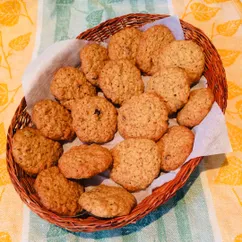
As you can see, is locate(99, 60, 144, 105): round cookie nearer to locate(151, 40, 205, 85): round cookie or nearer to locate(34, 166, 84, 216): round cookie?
locate(151, 40, 205, 85): round cookie

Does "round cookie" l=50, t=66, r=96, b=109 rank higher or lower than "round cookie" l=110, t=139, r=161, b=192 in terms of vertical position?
higher

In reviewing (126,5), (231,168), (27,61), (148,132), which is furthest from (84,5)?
(231,168)

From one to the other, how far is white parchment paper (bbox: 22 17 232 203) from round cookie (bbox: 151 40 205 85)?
8 centimetres

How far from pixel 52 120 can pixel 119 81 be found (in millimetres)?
306

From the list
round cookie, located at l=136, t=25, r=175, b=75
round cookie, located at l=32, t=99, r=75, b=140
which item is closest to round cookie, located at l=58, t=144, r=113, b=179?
round cookie, located at l=32, t=99, r=75, b=140

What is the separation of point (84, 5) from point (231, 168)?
1259mm

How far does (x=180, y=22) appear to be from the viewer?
1531mm

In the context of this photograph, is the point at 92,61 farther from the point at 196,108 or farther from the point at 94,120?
the point at 196,108

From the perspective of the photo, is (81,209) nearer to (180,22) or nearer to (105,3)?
(180,22)

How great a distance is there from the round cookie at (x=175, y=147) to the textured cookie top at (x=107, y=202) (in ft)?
0.59

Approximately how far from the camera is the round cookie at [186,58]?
1.39m

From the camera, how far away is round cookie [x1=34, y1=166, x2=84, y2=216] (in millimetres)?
1209

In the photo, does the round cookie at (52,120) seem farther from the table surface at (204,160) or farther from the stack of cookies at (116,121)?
the table surface at (204,160)

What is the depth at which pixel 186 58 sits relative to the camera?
1390mm
